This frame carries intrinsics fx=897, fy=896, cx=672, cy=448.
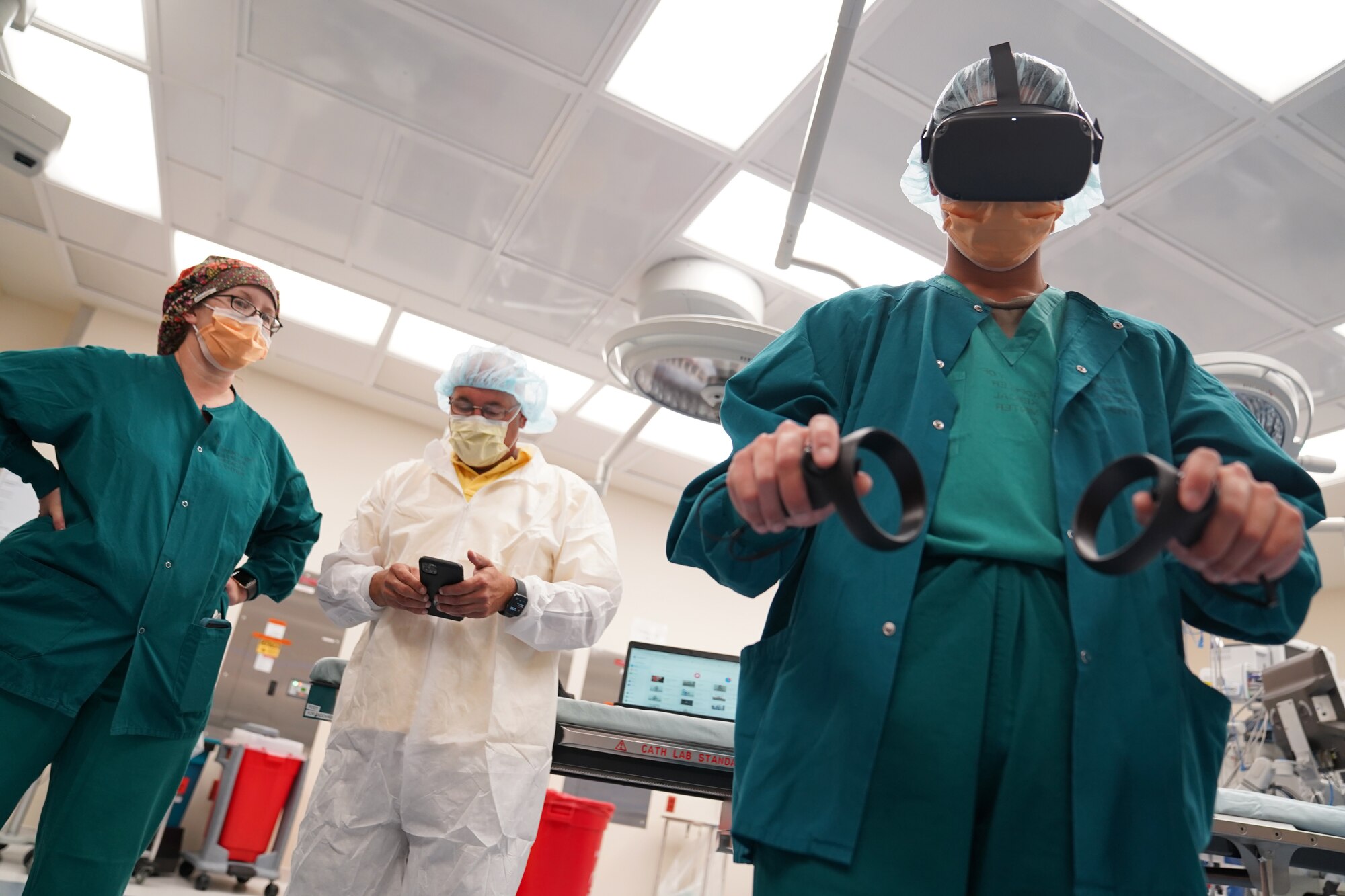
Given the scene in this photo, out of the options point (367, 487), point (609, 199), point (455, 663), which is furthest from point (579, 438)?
point (455, 663)

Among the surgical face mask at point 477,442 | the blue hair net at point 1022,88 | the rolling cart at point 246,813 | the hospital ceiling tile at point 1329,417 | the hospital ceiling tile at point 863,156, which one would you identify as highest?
the hospital ceiling tile at point 863,156

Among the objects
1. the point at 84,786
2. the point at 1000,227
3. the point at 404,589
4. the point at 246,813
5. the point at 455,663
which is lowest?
the point at 246,813

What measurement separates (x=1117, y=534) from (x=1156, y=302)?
3647 millimetres

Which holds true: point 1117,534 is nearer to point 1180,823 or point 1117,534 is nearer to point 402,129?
point 1180,823

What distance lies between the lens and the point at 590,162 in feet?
12.6

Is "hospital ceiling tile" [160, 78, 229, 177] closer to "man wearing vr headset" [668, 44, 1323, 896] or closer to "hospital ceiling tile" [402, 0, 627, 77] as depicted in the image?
A: "hospital ceiling tile" [402, 0, 627, 77]

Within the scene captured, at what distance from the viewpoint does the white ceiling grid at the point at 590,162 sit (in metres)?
3.03

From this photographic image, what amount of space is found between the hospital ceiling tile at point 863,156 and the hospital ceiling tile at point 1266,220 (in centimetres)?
92

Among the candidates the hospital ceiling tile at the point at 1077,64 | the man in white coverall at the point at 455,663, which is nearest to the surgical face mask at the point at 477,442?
the man in white coverall at the point at 455,663

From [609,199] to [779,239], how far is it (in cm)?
79

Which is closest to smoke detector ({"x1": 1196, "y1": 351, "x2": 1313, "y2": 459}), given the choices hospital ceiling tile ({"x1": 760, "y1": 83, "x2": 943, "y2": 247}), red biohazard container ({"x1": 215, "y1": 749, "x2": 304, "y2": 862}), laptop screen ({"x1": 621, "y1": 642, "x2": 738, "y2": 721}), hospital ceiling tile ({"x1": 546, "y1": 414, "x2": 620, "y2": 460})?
hospital ceiling tile ({"x1": 760, "y1": 83, "x2": 943, "y2": 247})

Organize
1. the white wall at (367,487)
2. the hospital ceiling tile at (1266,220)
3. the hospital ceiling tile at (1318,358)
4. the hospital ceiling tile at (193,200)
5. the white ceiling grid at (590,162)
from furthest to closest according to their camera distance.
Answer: the white wall at (367,487) < the hospital ceiling tile at (193,200) < the hospital ceiling tile at (1318,358) < the hospital ceiling tile at (1266,220) < the white ceiling grid at (590,162)

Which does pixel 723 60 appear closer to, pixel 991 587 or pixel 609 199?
pixel 609 199

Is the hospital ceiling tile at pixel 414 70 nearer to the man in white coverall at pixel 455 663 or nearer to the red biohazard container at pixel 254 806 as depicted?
the man in white coverall at pixel 455 663
